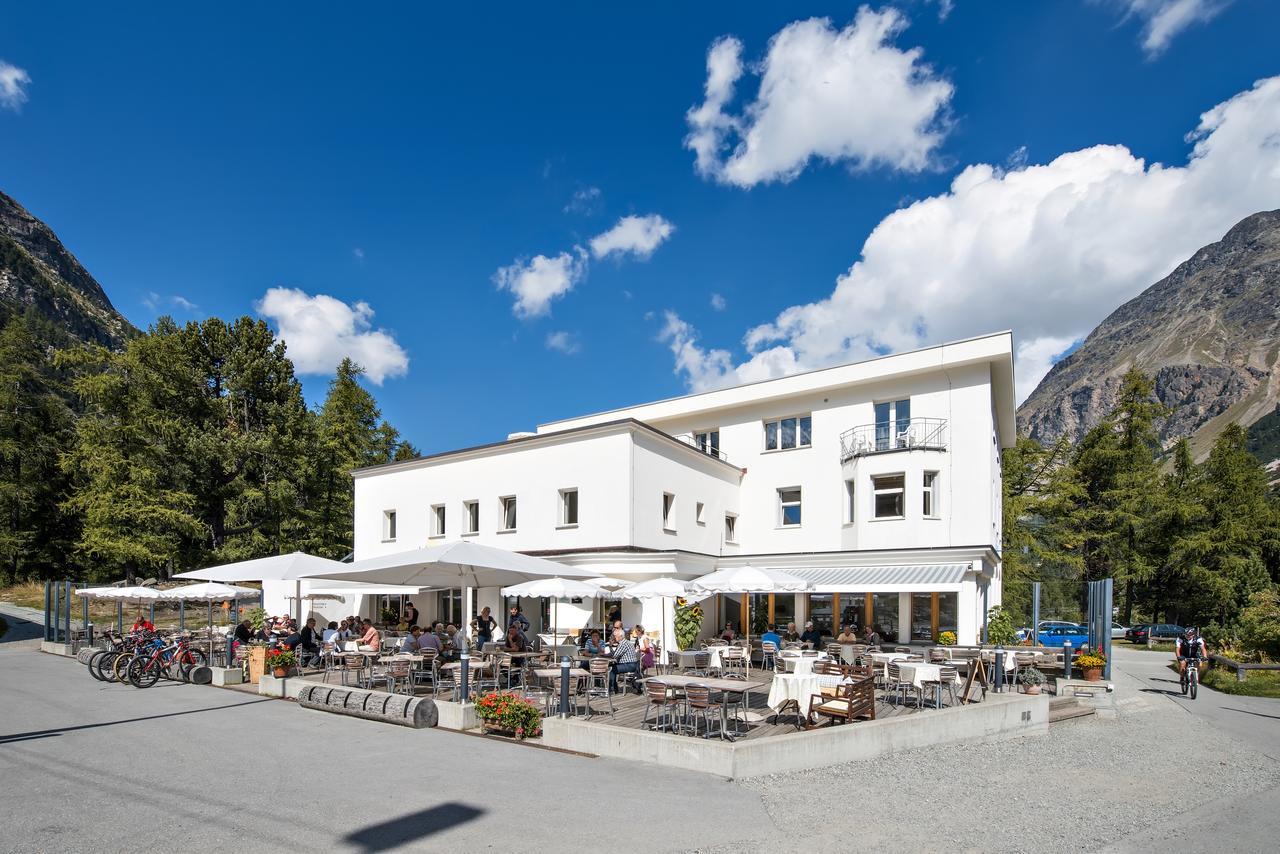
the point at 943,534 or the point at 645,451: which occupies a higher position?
the point at 645,451

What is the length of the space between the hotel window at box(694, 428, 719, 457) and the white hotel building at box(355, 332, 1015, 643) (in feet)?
0.83

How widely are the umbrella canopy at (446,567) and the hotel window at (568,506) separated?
7388 mm

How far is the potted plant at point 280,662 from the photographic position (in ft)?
51.4

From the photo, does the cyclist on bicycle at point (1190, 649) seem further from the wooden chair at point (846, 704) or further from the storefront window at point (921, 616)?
the wooden chair at point (846, 704)

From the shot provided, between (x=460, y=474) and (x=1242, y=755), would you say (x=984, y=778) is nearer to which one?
(x=1242, y=755)

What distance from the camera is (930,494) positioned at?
25500 mm

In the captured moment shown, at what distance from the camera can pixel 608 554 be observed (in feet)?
75.5

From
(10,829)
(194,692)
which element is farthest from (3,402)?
(10,829)

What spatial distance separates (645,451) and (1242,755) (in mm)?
15908

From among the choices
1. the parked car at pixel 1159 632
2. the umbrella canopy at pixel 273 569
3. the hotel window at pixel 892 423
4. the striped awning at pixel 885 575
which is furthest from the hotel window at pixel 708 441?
the parked car at pixel 1159 632

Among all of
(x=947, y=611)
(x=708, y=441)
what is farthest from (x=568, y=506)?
(x=947, y=611)

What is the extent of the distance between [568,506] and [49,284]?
15307 centimetres

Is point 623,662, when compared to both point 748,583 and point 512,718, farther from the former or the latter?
point 748,583

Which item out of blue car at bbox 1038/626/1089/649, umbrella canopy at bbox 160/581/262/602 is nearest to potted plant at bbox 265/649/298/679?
umbrella canopy at bbox 160/581/262/602
